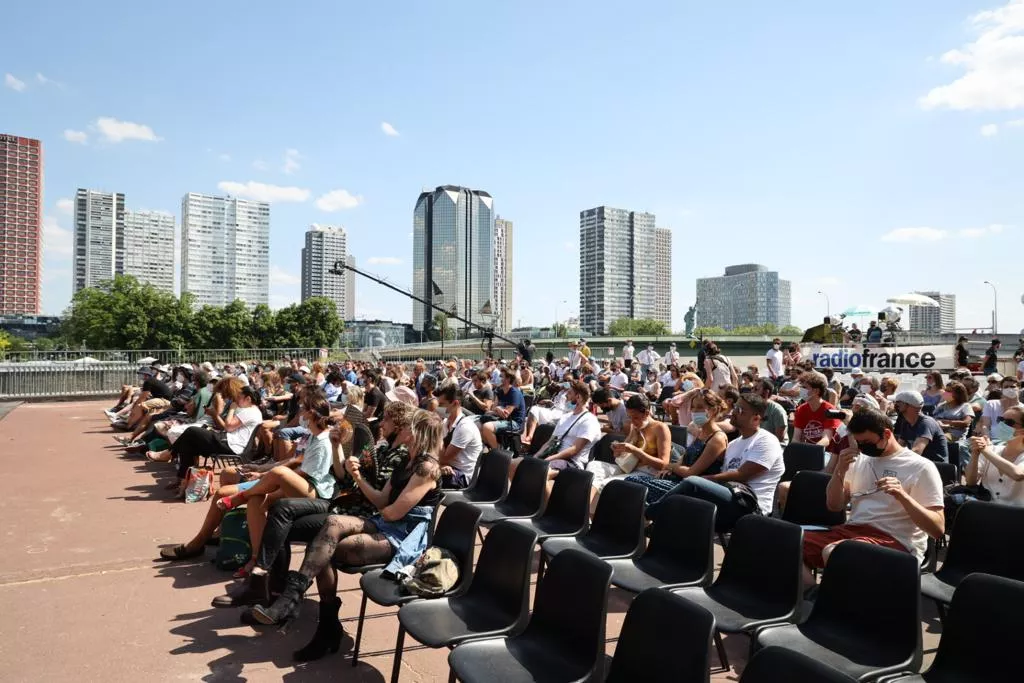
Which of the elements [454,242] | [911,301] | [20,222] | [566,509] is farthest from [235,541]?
[20,222]

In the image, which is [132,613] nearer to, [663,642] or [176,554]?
[176,554]

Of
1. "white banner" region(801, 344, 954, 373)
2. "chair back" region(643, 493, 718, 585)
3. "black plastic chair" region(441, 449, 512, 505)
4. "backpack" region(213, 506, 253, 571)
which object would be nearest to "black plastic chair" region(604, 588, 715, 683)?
"chair back" region(643, 493, 718, 585)

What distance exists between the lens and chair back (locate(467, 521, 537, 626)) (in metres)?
3.20

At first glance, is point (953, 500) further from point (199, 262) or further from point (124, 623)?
point (199, 262)

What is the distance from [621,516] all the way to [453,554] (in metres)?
1.21

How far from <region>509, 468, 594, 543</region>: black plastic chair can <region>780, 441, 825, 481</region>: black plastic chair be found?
219cm

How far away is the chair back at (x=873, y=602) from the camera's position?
9.09 feet

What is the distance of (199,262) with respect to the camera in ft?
488

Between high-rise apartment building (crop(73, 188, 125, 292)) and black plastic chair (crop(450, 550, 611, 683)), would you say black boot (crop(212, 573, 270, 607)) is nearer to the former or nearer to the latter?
black plastic chair (crop(450, 550, 611, 683))

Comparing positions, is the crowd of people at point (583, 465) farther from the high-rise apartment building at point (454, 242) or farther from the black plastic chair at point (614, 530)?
the high-rise apartment building at point (454, 242)

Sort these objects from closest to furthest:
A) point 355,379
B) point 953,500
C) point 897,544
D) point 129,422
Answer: point 897,544, point 953,500, point 129,422, point 355,379

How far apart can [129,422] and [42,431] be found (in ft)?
8.17

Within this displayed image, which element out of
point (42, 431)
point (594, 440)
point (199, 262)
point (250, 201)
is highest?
point (250, 201)

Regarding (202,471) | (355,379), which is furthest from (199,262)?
(202,471)
